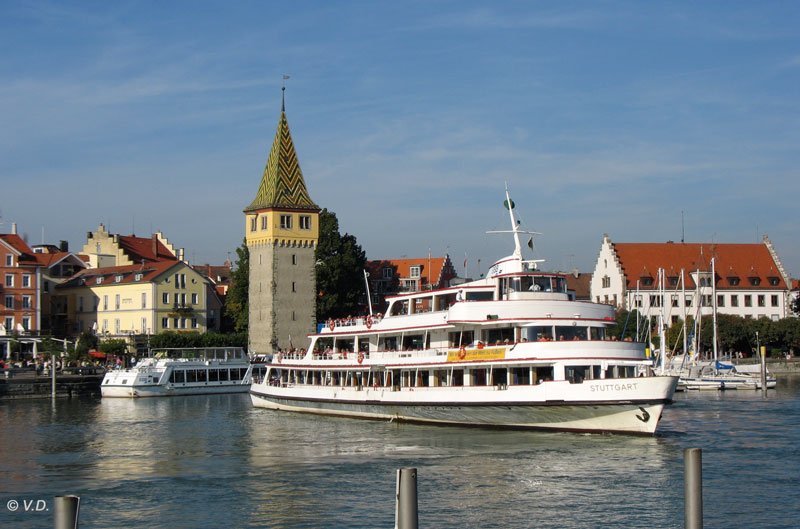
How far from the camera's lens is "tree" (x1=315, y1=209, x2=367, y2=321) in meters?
102

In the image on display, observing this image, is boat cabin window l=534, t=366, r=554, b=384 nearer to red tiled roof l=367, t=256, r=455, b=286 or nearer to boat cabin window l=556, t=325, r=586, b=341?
boat cabin window l=556, t=325, r=586, b=341

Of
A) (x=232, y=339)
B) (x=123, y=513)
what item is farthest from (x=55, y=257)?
(x=123, y=513)

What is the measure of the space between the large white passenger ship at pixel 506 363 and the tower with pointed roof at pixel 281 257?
4071 cm

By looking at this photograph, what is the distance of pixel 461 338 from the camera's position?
47.4 m

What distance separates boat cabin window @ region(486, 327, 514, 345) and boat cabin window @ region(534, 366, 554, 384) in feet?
6.86

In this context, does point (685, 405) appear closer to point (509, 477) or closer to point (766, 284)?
point (509, 477)

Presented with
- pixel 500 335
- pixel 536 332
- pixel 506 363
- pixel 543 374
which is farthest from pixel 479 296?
pixel 543 374

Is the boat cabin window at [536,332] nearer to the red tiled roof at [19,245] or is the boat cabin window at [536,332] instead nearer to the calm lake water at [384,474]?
the calm lake water at [384,474]

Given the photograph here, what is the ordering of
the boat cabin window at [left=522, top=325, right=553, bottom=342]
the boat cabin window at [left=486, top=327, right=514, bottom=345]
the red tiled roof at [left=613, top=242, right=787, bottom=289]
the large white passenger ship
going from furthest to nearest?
the red tiled roof at [left=613, top=242, right=787, bottom=289]
the boat cabin window at [left=486, top=327, right=514, bottom=345]
the boat cabin window at [left=522, top=325, right=553, bottom=342]
the large white passenger ship

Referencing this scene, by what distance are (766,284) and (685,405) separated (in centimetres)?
6013

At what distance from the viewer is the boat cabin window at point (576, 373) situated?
4197 centimetres

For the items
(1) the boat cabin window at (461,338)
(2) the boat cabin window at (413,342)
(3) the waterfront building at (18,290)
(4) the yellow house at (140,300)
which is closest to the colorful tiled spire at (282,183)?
(4) the yellow house at (140,300)

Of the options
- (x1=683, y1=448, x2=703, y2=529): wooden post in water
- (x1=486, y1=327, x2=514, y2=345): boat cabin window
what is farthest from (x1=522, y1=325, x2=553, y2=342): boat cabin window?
(x1=683, y1=448, x2=703, y2=529): wooden post in water

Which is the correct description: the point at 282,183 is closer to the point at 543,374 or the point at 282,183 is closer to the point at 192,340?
the point at 192,340
